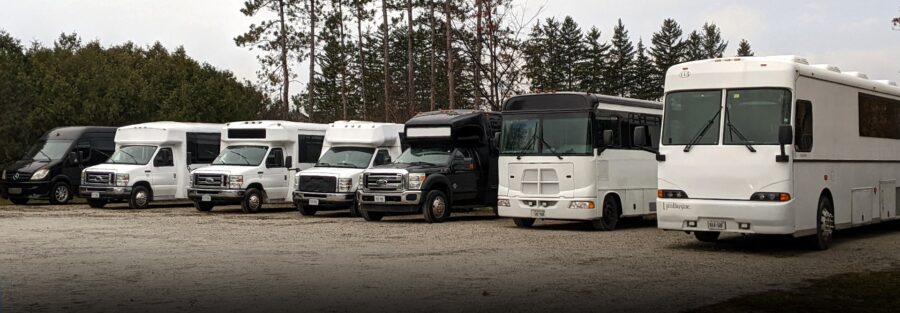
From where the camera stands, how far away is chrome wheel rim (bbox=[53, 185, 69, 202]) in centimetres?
3403

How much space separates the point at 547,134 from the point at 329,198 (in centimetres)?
727

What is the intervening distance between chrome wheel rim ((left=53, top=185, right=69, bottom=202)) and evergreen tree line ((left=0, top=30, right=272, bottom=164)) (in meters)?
14.7

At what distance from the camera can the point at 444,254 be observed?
1647cm

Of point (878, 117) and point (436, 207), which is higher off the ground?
point (878, 117)

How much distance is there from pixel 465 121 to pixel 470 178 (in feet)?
4.58

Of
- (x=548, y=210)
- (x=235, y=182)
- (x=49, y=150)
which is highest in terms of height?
(x=49, y=150)

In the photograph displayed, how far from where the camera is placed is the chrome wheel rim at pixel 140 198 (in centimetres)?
3125

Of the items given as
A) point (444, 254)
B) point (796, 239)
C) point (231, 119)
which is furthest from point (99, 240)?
point (231, 119)

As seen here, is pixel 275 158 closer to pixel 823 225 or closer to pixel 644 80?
pixel 823 225

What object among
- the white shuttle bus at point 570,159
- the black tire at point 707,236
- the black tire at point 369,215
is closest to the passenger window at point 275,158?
the black tire at point 369,215

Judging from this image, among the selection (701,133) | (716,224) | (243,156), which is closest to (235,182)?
(243,156)

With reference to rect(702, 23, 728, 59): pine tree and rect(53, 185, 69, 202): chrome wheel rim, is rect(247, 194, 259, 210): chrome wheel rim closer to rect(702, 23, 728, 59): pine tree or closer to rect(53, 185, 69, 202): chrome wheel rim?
rect(53, 185, 69, 202): chrome wheel rim

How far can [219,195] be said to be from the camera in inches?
1134

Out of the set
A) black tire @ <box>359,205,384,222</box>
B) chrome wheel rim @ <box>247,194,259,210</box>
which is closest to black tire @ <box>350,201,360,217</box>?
black tire @ <box>359,205,384,222</box>
